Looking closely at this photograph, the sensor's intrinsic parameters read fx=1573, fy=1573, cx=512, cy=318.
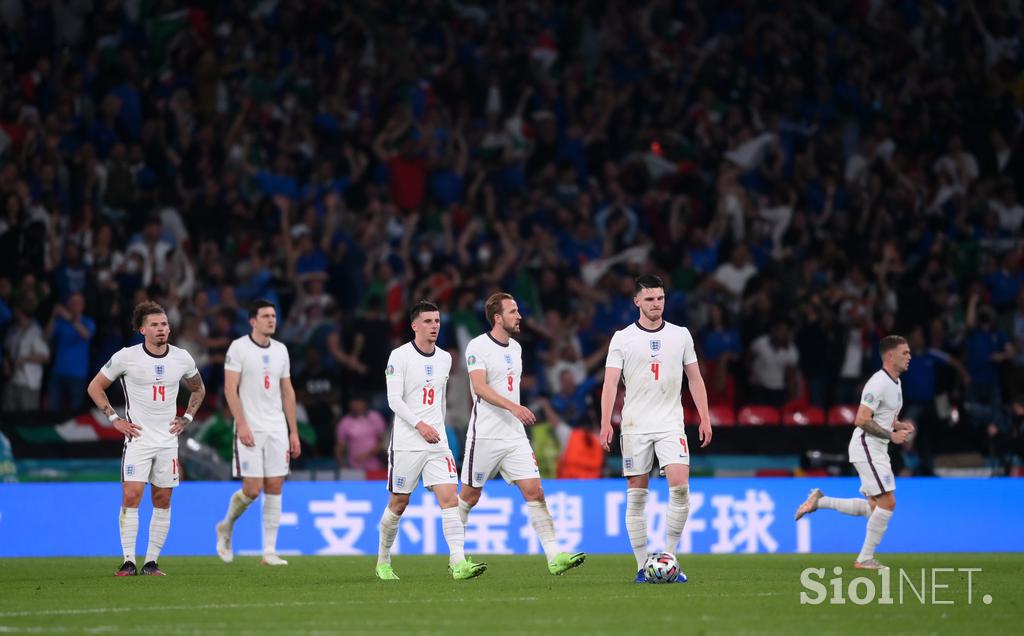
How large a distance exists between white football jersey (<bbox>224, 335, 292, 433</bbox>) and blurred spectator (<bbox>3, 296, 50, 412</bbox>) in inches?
241

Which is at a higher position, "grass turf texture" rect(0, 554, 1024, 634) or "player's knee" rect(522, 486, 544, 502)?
"player's knee" rect(522, 486, 544, 502)

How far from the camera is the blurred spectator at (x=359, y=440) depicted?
20.4m

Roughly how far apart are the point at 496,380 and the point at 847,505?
157 inches

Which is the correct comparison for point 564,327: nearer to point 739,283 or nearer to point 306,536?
point 739,283

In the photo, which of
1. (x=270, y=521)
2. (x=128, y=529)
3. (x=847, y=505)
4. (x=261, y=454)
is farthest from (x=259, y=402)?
(x=847, y=505)

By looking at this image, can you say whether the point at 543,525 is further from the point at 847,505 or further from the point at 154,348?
the point at 154,348

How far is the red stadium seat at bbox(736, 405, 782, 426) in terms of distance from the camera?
71.4ft

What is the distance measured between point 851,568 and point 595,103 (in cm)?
1337

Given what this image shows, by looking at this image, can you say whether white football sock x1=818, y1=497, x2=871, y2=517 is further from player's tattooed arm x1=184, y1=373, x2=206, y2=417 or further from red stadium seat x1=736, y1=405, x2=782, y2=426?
red stadium seat x1=736, y1=405, x2=782, y2=426

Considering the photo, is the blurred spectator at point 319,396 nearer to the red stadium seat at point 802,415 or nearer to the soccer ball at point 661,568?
the red stadium seat at point 802,415

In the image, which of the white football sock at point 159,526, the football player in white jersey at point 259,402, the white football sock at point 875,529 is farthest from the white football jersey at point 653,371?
the white football sock at point 159,526
